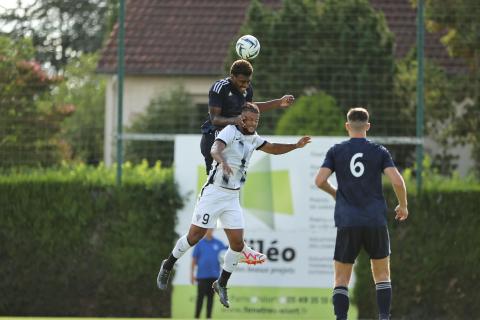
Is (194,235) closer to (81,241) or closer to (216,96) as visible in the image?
(216,96)

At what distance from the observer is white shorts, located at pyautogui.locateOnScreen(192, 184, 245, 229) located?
11812 millimetres

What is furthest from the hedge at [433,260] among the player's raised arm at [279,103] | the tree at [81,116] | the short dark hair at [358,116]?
the short dark hair at [358,116]

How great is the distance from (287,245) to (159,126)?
3.74 m

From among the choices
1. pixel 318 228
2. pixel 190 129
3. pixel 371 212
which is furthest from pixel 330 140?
pixel 371 212

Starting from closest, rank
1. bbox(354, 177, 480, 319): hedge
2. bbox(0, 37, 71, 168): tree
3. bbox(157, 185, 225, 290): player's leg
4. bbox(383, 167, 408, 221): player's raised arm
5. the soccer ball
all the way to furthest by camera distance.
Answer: bbox(383, 167, 408, 221): player's raised arm → the soccer ball → bbox(157, 185, 225, 290): player's leg → bbox(0, 37, 71, 168): tree → bbox(354, 177, 480, 319): hedge

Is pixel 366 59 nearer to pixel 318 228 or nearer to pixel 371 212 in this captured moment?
pixel 318 228

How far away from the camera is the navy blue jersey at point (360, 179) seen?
11.1m

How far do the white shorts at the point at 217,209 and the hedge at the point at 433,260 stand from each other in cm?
563

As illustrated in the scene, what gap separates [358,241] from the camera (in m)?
11.1

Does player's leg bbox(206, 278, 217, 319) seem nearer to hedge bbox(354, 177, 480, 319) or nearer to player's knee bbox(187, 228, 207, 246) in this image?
hedge bbox(354, 177, 480, 319)

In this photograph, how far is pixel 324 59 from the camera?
1827 centimetres

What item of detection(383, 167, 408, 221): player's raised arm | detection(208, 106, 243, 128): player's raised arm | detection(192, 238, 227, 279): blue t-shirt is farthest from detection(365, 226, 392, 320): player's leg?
detection(192, 238, 227, 279): blue t-shirt

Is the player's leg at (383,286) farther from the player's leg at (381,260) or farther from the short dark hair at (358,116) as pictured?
the short dark hair at (358,116)

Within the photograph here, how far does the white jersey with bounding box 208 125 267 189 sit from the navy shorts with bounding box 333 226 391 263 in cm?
131
